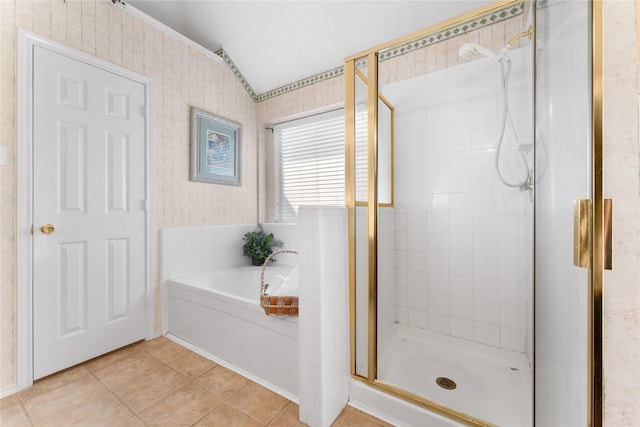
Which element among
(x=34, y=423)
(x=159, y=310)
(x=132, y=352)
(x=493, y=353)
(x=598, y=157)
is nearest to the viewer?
(x=598, y=157)

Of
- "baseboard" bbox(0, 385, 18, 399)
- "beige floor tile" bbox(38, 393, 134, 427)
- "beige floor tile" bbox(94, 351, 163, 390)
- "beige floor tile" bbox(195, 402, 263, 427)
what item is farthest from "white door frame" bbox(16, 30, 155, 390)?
"beige floor tile" bbox(195, 402, 263, 427)

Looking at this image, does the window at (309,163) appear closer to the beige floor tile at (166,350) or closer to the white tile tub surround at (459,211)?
the white tile tub surround at (459,211)

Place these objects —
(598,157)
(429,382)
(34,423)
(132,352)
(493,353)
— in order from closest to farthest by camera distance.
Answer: (598,157) < (34,423) < (429,382) < (493,353) < (132,352)

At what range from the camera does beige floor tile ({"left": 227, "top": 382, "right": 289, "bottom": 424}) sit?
1257 mm

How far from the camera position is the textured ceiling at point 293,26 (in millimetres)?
1883

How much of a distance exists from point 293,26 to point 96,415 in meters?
2.90

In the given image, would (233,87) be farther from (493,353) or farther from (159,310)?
(493,353)

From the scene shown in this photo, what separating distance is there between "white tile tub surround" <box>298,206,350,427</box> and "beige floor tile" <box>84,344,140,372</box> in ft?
4.53

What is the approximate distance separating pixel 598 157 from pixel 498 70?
162cm

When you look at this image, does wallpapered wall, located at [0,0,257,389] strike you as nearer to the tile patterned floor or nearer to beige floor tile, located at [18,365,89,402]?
beige floor tile, located at [18,365,89,402]

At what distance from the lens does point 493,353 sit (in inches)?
64.4

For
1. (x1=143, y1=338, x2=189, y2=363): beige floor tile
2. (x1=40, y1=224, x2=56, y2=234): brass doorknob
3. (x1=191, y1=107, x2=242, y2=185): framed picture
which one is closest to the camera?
(x1=40, y1=224, x2=56, y2=234): brass doorknob

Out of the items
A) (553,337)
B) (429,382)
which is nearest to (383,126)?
(553,337)

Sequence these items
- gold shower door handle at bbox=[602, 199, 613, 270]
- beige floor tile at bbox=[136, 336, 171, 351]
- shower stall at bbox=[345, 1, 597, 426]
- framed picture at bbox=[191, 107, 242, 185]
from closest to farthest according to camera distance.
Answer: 1. gold shower door handle at bbox=[602, 199, 613, 270]
2. shower stall at bbox=[345, 1, 597, 426]
3. beige floor tile at bbox=[136, 336, 171, 351]
4. framed picture at bbox=[191, 107, 242, 185]
